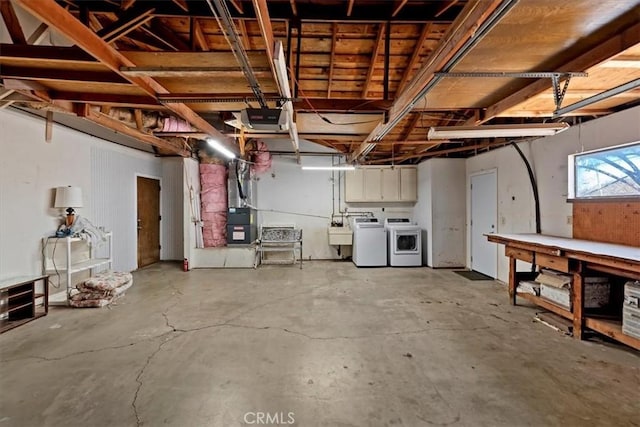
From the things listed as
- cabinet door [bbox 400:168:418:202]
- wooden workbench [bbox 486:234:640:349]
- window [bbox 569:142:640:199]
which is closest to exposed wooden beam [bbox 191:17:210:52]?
wooden workbench [bbox 486:234:640:349]

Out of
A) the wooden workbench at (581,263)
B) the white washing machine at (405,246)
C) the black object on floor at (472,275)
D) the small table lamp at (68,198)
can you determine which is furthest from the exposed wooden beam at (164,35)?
the black object on floor at (472,275)

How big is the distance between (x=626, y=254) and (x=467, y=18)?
2421mm

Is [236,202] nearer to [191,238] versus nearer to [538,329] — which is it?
[191,238]

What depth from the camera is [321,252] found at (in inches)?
297

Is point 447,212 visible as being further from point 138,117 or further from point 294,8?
point 138,117

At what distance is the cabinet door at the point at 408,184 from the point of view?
733cm

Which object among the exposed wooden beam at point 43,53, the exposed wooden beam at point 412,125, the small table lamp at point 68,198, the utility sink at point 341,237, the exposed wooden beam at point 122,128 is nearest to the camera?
the exposed wooden beam at point 43,53

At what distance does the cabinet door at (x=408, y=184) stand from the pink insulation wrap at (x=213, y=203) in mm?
4245

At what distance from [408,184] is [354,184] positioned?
1340 millimetres

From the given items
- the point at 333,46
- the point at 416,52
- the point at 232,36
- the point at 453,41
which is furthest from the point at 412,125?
the point at 232,36

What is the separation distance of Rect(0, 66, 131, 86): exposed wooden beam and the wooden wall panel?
16.5 feet

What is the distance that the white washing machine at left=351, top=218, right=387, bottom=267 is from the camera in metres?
6.65

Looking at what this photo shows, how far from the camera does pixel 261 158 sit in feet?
23.0

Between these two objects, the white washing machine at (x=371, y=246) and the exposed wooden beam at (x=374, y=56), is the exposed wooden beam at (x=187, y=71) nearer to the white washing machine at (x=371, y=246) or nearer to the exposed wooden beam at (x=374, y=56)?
the exposed wooden beam at (x=374, y=56)
